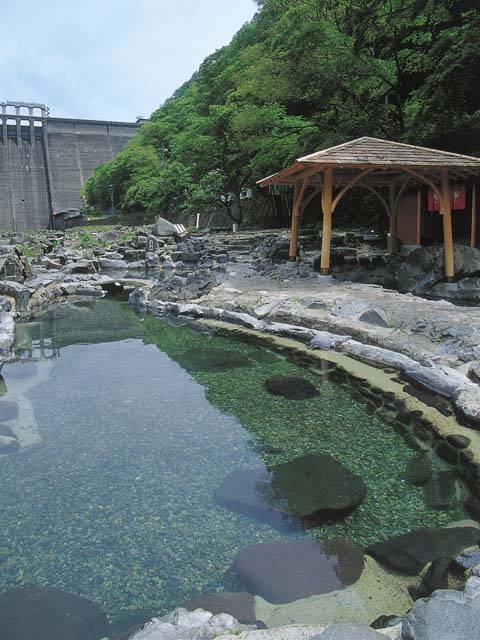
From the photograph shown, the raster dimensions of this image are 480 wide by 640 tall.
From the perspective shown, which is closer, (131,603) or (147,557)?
(131,603)

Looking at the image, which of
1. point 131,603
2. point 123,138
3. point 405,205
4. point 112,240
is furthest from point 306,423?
point 123,138

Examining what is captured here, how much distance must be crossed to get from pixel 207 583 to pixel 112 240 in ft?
74.0

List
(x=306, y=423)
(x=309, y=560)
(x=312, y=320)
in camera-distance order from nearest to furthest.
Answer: (x=309, y=560), (x=306, y=423), (x=312, y=320)

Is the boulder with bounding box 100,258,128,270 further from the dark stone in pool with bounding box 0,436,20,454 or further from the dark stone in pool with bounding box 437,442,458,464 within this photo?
the dark stone in pool with bounding box 437,442,458,464

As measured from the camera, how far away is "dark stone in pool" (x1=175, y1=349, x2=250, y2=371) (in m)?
7.41

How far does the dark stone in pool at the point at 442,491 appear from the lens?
3.88 meters

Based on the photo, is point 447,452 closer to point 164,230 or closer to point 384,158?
point 384,158

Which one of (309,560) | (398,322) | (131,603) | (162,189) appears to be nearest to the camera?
(131,603)

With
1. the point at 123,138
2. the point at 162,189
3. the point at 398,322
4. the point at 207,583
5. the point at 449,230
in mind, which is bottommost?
the point at 207,583

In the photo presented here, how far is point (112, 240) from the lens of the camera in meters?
24.3

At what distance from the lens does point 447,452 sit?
15.0 feet

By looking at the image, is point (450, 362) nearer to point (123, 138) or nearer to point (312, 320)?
point (312, 320)

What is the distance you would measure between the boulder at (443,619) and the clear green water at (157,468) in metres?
1.17

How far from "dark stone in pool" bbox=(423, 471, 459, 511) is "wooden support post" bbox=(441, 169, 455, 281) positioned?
7.25 m
